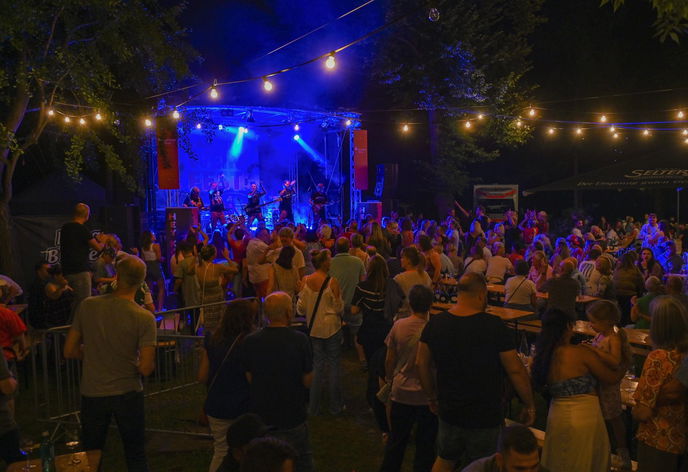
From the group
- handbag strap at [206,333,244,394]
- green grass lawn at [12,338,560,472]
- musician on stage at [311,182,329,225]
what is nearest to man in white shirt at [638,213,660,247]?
green grass lawn at [12,338,560,472]

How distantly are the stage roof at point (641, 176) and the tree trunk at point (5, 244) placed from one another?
10.9m

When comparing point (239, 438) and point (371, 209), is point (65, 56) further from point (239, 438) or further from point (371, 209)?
point (371, 209)

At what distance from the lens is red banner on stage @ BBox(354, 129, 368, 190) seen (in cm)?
1972

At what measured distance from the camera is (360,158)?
19828 mm

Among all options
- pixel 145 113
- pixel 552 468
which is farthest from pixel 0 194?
pixel 552 468

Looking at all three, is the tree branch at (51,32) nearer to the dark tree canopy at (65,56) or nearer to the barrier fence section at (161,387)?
the dark tree canopy at (65,56)

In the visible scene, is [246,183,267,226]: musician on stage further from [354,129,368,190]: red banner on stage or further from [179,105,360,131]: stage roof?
[354,129,368,190]: red banner on stage

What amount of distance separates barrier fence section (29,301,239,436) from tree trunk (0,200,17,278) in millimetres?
3215

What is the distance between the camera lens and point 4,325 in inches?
188

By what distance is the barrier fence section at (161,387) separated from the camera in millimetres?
5781

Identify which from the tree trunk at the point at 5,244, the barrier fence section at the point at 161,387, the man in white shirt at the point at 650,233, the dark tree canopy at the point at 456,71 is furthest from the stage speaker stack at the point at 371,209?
the barrier fence section at the point at 161,387

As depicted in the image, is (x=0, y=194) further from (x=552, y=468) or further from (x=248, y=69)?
(x=248, y=69)

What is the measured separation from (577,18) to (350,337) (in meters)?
20.5

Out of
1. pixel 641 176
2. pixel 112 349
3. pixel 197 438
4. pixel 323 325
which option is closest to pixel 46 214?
pixel 197 438
